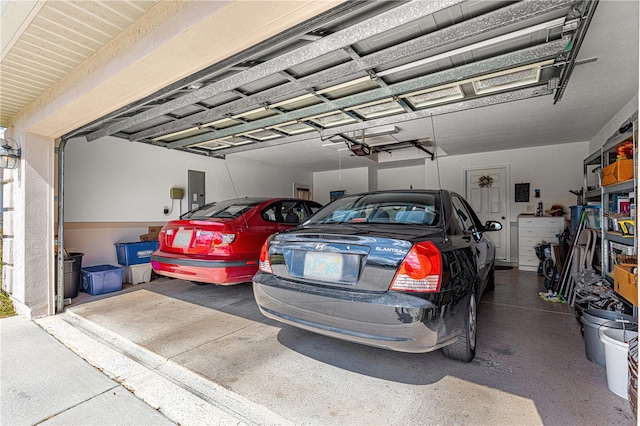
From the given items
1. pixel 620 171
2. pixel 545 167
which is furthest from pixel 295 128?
pixel 545 167

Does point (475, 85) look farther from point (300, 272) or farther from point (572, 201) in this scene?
point (572, 201)

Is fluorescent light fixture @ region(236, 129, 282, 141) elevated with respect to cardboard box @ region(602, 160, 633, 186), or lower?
elevated

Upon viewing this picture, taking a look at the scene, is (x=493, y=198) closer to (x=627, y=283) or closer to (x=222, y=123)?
(x=627, y=283)

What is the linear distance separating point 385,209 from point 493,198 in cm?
594

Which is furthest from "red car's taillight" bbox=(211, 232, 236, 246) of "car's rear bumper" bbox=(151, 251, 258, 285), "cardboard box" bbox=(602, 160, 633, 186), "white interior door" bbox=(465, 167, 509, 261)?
"white interior door" bbox=(465, 167, 509, 261)

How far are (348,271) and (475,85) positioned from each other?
2.84 metres

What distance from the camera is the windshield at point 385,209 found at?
227 centimetres

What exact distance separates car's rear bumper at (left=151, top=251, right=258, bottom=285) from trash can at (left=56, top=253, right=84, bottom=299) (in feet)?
4.52

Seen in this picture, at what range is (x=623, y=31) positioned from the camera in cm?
238

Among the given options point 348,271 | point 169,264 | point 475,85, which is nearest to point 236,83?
point 348,271

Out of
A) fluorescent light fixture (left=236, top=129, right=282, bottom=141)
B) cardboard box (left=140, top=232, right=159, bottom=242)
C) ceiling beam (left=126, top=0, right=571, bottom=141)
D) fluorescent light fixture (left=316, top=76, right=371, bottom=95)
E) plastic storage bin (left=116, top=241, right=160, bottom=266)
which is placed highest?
fluorescent light fixture (left=236, top=129, right=282, bottom=141)

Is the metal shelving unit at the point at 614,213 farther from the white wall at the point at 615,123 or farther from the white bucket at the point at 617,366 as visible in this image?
the white bucket at the point at 617,366

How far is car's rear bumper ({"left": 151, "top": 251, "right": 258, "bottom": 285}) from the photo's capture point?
10.8 feet

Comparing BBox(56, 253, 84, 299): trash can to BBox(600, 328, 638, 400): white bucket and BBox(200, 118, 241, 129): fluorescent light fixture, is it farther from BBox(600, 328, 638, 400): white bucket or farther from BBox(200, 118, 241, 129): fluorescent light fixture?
BBox(600, 328, 638, 400): white bucket
